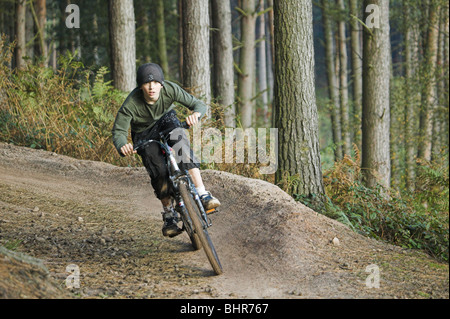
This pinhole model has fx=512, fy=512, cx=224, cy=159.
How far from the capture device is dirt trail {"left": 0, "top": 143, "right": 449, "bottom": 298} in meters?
5.14

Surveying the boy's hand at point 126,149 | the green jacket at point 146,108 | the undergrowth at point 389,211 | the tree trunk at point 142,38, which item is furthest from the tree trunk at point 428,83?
the boy's hand at point 126,149

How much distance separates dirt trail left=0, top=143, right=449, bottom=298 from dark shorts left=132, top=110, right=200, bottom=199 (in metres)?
0.99

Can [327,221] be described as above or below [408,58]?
below

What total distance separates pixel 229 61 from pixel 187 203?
1053 cm

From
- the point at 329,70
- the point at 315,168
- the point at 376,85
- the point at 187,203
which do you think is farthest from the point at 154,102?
the point at 329,70

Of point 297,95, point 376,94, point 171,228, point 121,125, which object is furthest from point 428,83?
point 121,125

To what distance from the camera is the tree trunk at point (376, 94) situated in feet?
34.8

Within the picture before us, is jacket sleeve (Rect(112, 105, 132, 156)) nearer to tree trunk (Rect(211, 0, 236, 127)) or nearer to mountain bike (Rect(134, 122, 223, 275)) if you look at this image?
mountain bike (Rect(134, 122, 223, 275))

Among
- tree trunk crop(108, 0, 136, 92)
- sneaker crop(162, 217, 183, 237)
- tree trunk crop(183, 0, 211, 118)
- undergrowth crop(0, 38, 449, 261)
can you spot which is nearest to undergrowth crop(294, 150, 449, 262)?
undergrowth crop(0, 38, 449, 261)

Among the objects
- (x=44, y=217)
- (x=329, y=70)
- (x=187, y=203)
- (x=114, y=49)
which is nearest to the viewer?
(x=187, y=203)

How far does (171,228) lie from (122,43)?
827cm

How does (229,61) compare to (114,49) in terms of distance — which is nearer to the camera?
(114,49)

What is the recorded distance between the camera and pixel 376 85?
1062 cm
